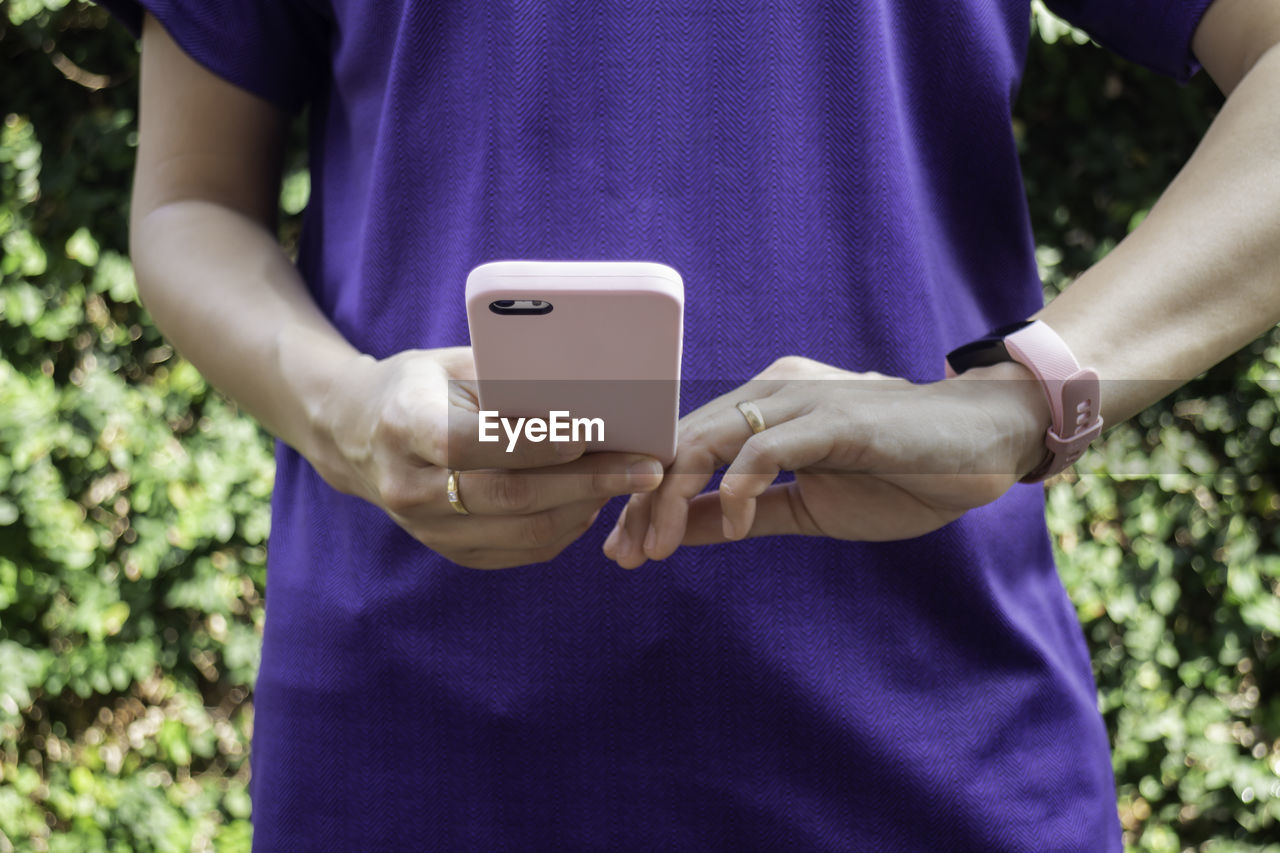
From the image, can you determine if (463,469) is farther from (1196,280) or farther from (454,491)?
(1196,280)

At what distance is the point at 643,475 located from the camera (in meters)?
0.83

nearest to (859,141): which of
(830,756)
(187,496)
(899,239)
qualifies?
(899,239)

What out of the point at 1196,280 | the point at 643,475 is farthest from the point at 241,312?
Result: the point at 1196,280

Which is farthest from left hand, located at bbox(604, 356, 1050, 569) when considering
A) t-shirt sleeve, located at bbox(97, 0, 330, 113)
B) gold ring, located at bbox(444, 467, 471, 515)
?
t-shirt sleeve, located at bbox(97, 0, 330, 113)

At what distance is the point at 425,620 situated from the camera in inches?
39.7

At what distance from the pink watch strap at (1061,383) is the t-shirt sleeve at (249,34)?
2.95 feet

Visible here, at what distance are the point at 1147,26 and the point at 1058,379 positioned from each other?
0.49 m

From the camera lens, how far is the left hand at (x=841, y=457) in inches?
31.5

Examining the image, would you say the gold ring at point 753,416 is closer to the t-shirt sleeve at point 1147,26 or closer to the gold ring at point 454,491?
the gold ring at point 454,491

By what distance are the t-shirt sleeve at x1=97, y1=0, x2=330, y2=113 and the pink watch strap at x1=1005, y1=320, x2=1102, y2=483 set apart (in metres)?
0.90

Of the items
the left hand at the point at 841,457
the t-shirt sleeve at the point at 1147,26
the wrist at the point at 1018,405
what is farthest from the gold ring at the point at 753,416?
the t-shirt sleeve at the point at 1147,26

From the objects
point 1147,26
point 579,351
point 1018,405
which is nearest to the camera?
point 579,351

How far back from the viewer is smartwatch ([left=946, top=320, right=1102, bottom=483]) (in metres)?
0.86

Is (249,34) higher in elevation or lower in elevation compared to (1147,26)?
lower
